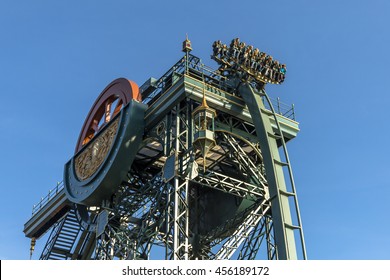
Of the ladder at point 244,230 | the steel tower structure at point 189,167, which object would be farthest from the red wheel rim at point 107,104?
the ladder at point 244,230

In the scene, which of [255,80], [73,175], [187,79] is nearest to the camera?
[187,79]

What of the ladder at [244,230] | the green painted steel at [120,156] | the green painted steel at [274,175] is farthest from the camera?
the green painted steel at [120,156]

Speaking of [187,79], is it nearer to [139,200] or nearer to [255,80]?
[255,80]

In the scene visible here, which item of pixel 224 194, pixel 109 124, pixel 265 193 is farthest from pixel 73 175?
pixel 265 193

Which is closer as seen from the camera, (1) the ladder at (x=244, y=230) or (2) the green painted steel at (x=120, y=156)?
(1) the ladder at (x=244, y=230)

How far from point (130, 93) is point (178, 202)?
26.2 feet

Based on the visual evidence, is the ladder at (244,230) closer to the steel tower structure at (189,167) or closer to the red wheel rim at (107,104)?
the steel tower structure at (189,167)

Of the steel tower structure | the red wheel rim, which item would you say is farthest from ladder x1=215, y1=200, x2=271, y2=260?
the red wheel rim

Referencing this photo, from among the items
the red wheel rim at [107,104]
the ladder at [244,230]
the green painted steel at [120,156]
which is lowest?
the ladder at [244,230]

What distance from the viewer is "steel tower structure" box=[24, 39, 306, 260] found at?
32.2m

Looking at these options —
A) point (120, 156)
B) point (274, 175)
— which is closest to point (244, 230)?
point (274, 175)

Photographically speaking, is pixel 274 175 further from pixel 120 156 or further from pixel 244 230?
pixel 120 156

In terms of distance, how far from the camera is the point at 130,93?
37.0 m

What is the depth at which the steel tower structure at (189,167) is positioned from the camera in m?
32.2
